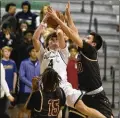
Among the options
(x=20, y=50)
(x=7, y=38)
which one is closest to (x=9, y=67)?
(x=20, y=50)

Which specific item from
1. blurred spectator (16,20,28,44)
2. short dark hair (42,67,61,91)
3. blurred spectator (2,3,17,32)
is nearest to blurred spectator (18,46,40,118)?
blurred spectator (16,20,28,44)

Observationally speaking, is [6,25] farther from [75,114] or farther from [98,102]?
[98,102]

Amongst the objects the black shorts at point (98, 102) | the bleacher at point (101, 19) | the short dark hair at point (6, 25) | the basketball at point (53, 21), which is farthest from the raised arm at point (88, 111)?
the bleacher at point (101, 19)

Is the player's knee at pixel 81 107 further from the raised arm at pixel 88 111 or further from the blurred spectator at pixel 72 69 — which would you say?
the blurred spectator at pixel 72 69

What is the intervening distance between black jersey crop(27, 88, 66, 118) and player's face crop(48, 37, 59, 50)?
1.76 meters

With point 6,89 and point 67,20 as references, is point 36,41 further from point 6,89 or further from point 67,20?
point 6,89

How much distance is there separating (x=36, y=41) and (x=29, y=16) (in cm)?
438

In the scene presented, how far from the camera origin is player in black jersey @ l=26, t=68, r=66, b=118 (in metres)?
6.43

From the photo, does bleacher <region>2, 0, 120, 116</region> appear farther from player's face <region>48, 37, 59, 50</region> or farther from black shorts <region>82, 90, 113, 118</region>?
black shorts <region>82, 90, 113, 118</region>

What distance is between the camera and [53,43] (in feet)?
27.2

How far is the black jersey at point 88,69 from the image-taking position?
7.54 m

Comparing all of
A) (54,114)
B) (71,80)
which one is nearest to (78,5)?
(71,80)

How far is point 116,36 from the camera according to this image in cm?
1492

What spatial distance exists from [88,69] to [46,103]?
1.33m
